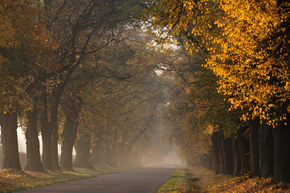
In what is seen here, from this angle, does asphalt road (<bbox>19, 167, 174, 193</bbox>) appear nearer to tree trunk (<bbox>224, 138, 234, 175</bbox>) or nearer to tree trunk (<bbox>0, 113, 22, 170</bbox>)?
tree trunk (<bbox>0, 113, 22, 170</bbox>)

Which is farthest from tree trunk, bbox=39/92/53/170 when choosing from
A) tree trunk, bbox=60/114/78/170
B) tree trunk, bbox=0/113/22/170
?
tree trunk, bbox=60/114/78/170

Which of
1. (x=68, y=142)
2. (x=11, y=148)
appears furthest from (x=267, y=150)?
(x=68, y=142)

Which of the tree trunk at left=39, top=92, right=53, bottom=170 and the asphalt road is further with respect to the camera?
the tree trunk at left=39, top=92, right=53, bottom=170

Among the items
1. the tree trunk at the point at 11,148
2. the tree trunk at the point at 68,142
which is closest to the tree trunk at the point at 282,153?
the tree trunk at the point at 11,148

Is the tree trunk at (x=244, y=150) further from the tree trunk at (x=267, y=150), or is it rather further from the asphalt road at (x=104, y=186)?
the asphalt road at (x=104, y=186)

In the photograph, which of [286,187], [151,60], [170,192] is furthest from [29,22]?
[151,60]

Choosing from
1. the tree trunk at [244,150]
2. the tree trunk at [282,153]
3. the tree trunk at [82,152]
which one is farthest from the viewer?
the tree trunk at [82,152]

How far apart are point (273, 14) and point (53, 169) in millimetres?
26979

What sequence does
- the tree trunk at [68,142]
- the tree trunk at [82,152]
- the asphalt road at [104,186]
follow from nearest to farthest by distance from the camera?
the asphalt road at [104,186] < the tree trunk at [68,142] < the tree trunk at [82,152]

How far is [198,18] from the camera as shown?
11.8m

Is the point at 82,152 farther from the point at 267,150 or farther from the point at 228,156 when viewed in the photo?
the point at 267,150

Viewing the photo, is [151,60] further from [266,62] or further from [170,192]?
[266,62]

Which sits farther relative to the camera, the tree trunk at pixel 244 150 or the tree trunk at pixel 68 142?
the tree trunk at pixel 68 142

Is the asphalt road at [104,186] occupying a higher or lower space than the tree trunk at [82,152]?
lower
